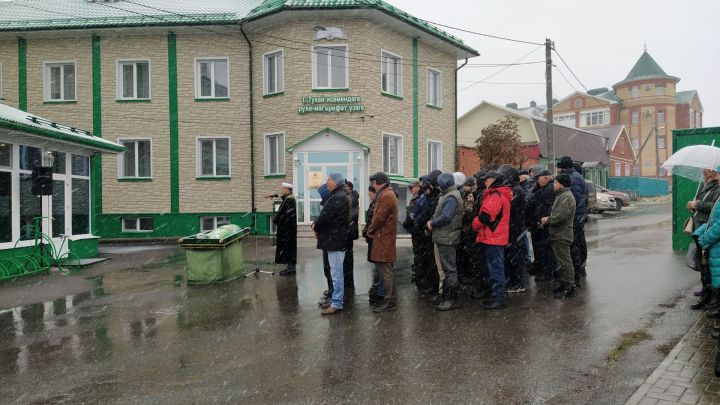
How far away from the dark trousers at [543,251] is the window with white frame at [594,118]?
64.4m

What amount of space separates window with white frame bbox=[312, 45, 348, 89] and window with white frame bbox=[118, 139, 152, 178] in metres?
7.03

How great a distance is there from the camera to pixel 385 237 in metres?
7.32

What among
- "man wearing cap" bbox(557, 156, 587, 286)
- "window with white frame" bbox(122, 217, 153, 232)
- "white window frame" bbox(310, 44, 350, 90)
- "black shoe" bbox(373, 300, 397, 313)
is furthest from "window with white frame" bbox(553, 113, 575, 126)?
"black shoe" bbox(373, 300, 397, 313)

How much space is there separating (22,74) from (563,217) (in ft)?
67.5

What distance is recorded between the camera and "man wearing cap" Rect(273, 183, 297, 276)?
10461mm

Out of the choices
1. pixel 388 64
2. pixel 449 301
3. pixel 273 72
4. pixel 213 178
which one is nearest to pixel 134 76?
pixel 213 178

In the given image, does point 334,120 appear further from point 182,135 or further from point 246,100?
point 182,135

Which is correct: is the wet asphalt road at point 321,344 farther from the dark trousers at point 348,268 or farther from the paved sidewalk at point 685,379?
the dark trousers at point 348,268

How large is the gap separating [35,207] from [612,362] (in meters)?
12.2

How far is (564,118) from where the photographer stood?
69.2m

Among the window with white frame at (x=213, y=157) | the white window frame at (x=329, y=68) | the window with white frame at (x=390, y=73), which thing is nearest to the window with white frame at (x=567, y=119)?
the window with white frame at (x=390, y=73)

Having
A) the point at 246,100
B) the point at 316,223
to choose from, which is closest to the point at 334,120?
the point at 246,100

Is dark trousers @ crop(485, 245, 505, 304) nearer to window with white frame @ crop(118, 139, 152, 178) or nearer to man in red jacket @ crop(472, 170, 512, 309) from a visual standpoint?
man in red jacket @ crop(472, 170, 512, 309)

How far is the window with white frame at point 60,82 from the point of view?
814 inches
